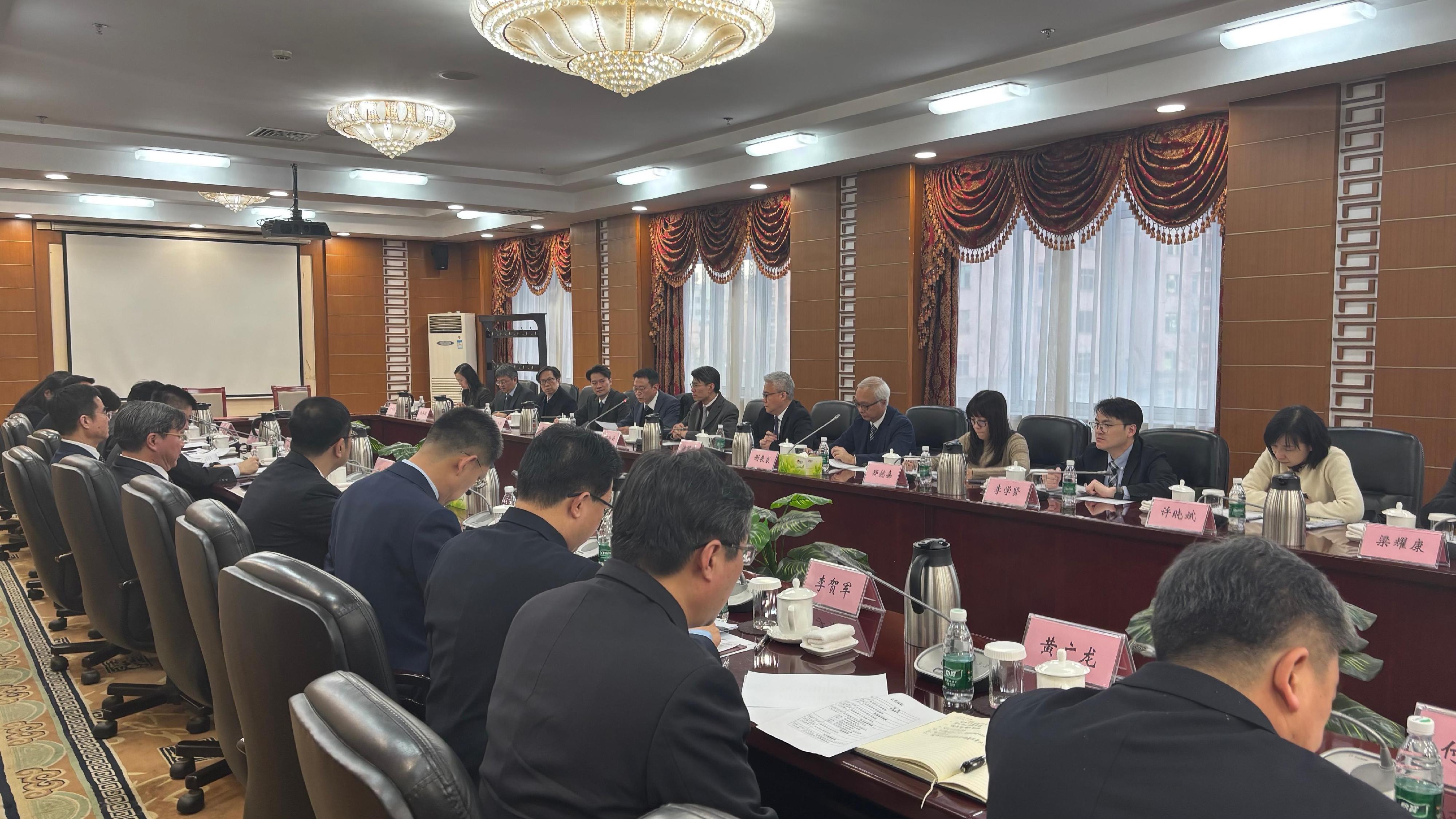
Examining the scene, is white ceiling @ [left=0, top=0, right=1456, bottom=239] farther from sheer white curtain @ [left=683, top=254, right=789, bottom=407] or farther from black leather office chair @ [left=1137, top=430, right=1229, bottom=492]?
black leather office chair @ [left=1137, top=430, right=1229, bottom=492]

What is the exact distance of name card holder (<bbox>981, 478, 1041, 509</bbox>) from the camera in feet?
11.3

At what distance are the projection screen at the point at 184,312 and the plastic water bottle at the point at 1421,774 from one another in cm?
1163

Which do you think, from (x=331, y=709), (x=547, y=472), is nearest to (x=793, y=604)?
(x=547, y=472)

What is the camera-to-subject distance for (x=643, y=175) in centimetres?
783

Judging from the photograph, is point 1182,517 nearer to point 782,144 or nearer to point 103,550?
point 103,550

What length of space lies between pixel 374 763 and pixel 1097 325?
576 centimetres

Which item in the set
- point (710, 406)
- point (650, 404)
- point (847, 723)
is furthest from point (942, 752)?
point (650, 404)

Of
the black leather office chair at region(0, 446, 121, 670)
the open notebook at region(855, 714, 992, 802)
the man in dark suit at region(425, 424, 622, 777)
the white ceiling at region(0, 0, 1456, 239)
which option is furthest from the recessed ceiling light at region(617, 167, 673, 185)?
the open notebook at region(855, 714, 992, 802)

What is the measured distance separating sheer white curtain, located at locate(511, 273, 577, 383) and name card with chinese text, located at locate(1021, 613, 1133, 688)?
28.5ft

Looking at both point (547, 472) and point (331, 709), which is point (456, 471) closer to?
point (547, 472)

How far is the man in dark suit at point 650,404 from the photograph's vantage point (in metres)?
6.91

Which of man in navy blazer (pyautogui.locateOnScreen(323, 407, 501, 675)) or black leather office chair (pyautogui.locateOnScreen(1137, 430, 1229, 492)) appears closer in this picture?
man in navy blazer (pyautogui.locateOnScreen(323, 407, 501, 675))

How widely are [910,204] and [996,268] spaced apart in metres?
0.76

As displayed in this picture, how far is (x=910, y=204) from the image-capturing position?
659 cm
